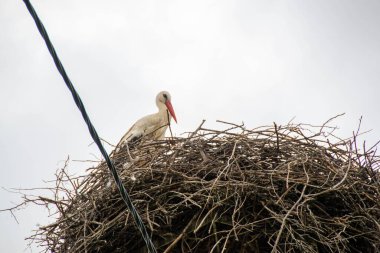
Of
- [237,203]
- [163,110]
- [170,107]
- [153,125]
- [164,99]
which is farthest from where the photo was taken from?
[164,99]

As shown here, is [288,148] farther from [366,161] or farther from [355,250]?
[355,250]

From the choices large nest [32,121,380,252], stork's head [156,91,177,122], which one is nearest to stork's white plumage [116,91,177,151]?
stork's head [156,91,177,122]

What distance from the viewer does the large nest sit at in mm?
3115

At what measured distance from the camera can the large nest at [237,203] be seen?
3.12m

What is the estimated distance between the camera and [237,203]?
3107 mm

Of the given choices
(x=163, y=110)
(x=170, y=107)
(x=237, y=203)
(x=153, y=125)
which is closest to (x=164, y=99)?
(x=170, y=107)

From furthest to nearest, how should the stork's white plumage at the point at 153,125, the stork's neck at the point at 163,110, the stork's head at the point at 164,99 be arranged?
1. the stork's head at the point at 164,99
2. the stork's neck at the point at 163,110
3. the stork's white plumage at the point at 153,125

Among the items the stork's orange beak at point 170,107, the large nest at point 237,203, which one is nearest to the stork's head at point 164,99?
the stork's orange beak at point 170,107

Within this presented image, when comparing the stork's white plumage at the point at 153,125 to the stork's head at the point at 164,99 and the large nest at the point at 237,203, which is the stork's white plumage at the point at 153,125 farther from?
the large nest at the point at 237,203

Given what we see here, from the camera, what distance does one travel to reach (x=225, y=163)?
3.41m

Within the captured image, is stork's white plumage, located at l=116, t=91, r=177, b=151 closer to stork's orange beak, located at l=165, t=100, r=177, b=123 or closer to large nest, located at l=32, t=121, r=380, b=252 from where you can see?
stork's orange beak, located at l=165, t=100, r=177, b=123

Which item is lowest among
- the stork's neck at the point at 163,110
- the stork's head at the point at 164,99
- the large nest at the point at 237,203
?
the large nest at the point at 237,203

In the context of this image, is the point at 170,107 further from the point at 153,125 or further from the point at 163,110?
the point at 153,125

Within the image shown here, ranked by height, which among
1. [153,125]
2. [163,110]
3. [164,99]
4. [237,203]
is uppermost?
[164,99]
